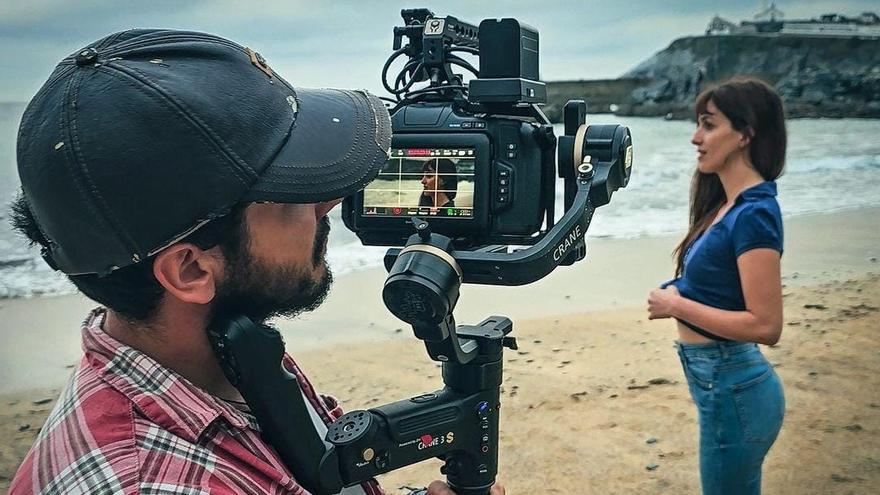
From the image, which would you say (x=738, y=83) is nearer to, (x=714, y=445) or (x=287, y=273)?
(x=714, y=445)

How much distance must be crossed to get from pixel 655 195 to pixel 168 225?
14662 millimetres

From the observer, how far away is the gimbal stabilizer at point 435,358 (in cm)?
114

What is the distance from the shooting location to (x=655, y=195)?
589 inches

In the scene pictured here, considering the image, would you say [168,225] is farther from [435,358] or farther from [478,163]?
[478,163]

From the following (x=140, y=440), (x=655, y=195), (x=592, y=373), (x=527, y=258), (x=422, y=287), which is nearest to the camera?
(x=140, y=440)

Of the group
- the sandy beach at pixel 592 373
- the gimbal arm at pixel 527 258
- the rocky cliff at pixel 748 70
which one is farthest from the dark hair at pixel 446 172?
the rocky cliff at pixel 748 70

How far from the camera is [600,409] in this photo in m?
4.43

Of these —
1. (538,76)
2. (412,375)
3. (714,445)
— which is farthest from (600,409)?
(538,76)

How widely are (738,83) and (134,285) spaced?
1.96 m

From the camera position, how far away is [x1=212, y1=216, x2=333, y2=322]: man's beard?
1.14 m

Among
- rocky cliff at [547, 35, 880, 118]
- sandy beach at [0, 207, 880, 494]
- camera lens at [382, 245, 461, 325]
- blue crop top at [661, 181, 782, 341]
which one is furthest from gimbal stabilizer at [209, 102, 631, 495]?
rocky cliff at [547, 35, 880, 118]

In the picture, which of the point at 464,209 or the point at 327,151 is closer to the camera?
the point at 327,151

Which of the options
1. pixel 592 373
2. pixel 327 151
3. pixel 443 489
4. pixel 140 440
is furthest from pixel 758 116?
pixel 592 373

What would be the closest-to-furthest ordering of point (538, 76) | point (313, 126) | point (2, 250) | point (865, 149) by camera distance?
1. point (313, 126)
2. point (538, 76)
3. point (2, 250)
4. point (865, 149)
